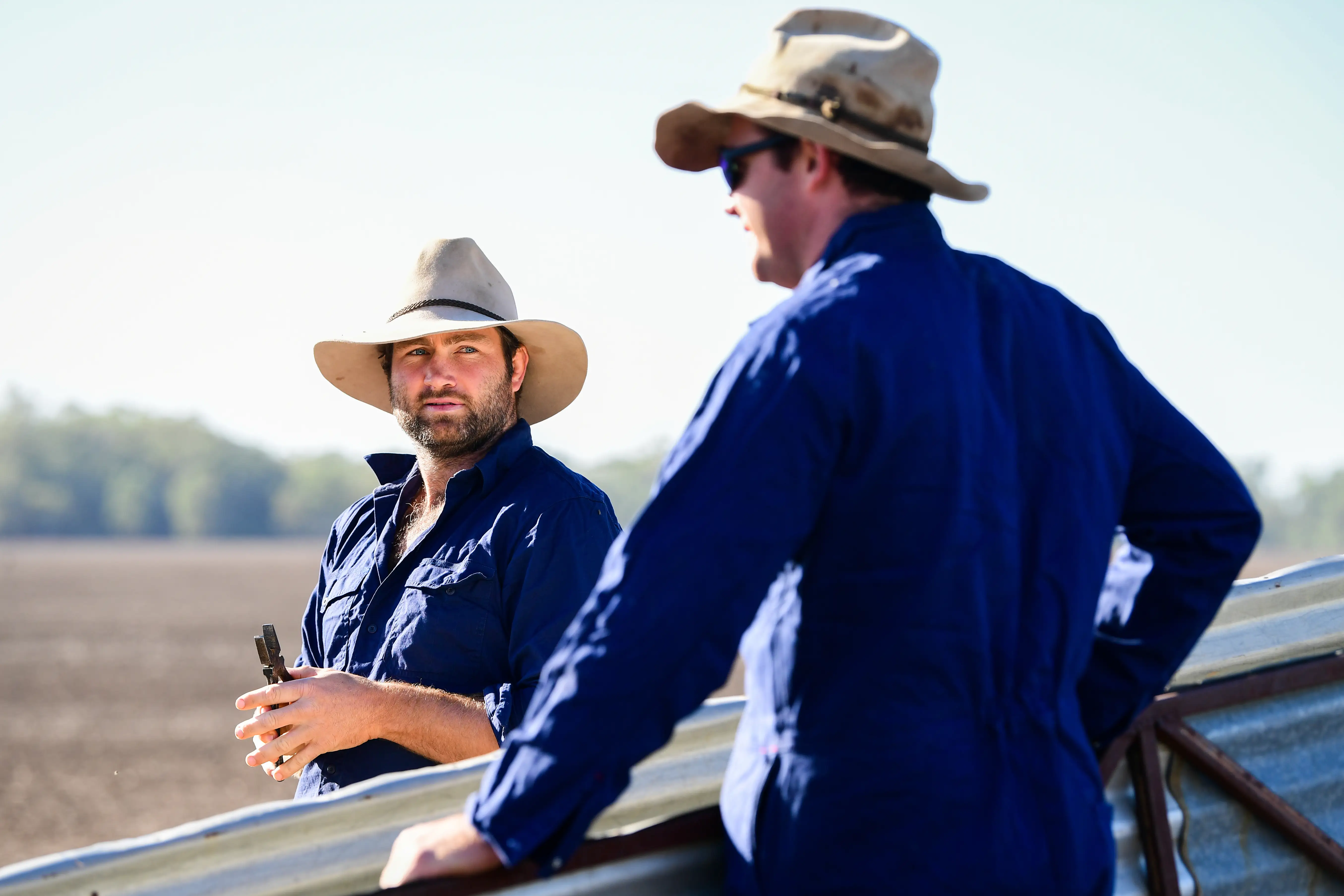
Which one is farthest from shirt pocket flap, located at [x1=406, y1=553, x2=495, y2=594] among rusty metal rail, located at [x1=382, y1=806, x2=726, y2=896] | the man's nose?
rusty metal rail, located at [x1=382, y1=806, x2=726, y2=896]

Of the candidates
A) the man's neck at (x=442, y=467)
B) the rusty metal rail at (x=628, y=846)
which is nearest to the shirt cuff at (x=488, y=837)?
the rusty metal rail at (x=628, y=846)

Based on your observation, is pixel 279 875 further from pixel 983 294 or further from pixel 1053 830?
pixel 983 294

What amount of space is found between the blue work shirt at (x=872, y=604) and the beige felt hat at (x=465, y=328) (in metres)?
2.12

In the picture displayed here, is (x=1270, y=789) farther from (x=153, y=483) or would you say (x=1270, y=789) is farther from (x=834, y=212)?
(x=153, y=483)

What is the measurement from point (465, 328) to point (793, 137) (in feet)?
6.54

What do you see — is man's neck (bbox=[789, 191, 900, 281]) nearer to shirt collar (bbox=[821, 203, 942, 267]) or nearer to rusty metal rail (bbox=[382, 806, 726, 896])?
shirt collar (bbox=[821, 203, 942, 267])

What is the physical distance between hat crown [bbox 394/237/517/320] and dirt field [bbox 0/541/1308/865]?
1556 millimetres

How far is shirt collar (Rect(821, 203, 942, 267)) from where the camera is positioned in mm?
1702

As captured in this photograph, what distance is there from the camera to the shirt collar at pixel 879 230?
170cm

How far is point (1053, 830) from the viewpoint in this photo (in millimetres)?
1620

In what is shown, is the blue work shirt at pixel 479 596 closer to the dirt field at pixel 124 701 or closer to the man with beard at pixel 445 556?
the man with beard at pixel 445 556

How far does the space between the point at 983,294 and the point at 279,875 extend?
51.4 inches

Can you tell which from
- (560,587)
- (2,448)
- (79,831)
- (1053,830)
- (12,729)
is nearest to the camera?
(1053,830)

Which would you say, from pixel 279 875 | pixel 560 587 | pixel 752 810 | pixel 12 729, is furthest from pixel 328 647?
pixel 12 729
